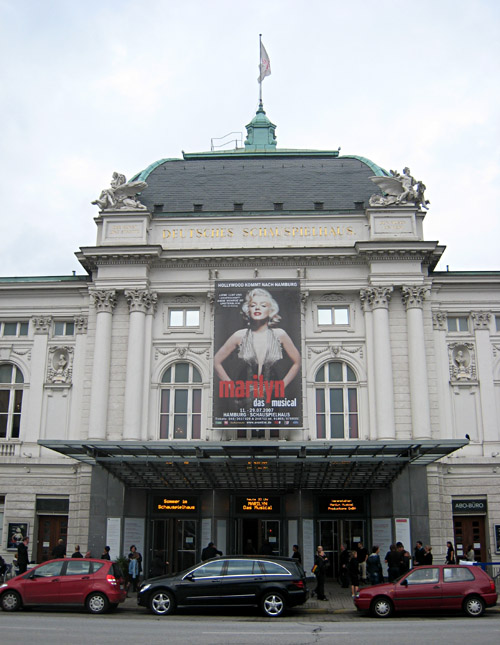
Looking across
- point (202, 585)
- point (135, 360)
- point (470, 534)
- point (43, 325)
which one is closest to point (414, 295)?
point (470, 534)

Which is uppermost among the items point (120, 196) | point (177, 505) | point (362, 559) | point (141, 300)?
point (120, 196)

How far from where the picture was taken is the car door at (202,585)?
66.6ft

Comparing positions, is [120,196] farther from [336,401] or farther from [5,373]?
[336,401]

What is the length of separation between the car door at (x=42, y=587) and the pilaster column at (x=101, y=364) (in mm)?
12073

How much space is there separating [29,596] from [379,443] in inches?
492

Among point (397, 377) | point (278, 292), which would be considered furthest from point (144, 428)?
point (397, 377)

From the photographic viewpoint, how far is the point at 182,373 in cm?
3497

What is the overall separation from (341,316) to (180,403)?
8.34 meters

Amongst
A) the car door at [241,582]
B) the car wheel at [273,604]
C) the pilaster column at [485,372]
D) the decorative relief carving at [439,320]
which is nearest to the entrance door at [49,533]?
the car door at [241,582]

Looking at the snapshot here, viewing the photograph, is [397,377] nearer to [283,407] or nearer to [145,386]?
[283,407]

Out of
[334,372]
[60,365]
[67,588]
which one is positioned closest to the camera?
[67,588]

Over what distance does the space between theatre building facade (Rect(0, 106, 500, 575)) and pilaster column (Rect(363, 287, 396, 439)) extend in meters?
0.08

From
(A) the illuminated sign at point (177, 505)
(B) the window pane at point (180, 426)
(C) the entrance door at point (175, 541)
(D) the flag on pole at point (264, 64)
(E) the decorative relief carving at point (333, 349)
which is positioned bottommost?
(C) the entrance door at point (175, 541)

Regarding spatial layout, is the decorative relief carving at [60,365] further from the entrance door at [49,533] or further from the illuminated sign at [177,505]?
the illuminated sign at [177,505]
